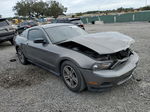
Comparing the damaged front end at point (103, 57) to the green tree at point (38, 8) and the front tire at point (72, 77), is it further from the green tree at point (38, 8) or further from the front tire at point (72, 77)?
the green tree at point (38, 8)

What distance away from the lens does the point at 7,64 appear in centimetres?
543

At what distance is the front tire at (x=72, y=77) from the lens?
277 cm

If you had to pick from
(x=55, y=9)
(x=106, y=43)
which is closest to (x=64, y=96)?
(x=106, y=43)

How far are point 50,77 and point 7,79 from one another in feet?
4.29

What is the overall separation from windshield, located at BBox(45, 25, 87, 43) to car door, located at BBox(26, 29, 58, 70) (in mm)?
192

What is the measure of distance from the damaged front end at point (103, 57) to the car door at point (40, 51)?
0.42 m

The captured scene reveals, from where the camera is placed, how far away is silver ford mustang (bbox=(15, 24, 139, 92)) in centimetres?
258

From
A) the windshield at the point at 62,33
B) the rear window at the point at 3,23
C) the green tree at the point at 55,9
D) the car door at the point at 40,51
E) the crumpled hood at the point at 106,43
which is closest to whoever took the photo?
the crumpled hood at the point at 106,43

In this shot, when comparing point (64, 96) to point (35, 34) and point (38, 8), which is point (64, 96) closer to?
point (35, 34)

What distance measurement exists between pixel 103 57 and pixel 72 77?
0.81 metres

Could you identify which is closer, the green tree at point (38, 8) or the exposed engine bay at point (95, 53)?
the exposed engine bay at point (95, 53)

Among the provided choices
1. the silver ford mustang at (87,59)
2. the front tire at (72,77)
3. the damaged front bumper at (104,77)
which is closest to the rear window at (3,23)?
the silver ford mustang at (87,59)

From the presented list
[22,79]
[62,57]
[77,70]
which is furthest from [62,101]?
A: [22,79]

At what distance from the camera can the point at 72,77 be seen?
9.91 feet
